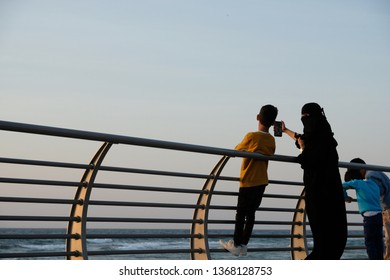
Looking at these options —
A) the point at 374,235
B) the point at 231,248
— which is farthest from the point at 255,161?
the point at 374,235

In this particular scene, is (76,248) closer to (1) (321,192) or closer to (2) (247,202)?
(2) (247,202)

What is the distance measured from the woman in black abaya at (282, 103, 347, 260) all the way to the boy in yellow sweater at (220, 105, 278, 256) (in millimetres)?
381

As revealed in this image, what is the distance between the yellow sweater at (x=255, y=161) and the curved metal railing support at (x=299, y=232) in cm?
101

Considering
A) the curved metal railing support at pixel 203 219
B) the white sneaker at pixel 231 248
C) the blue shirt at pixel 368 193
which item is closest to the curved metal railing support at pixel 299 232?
the blue shirt at pixel 368 193

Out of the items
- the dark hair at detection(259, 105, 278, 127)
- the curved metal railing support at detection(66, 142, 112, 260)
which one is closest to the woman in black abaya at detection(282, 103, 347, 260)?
the dark hair at detection(259, 105, 278, 127)

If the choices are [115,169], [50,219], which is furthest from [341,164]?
[50,219]

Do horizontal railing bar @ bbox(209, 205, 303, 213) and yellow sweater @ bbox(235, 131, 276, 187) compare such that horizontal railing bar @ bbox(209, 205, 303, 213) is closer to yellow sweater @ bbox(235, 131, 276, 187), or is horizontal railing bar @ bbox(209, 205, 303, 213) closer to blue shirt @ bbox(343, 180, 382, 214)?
yellow sweater @ bbox(235, 131, 276, 187)

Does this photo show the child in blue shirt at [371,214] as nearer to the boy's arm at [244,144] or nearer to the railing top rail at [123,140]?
the railing top rail at [123,140]

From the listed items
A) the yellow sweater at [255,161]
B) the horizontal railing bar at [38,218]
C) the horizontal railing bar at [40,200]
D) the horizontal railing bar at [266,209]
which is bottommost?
the horizontal railing bar at [38,218]

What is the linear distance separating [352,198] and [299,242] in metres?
1.14

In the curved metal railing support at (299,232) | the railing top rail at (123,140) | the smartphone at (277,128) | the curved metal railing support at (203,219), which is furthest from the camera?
the curved metal railing support at (299,232)

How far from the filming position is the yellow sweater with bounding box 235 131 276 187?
22.2 ft

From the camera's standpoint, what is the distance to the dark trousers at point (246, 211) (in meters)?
6.71
